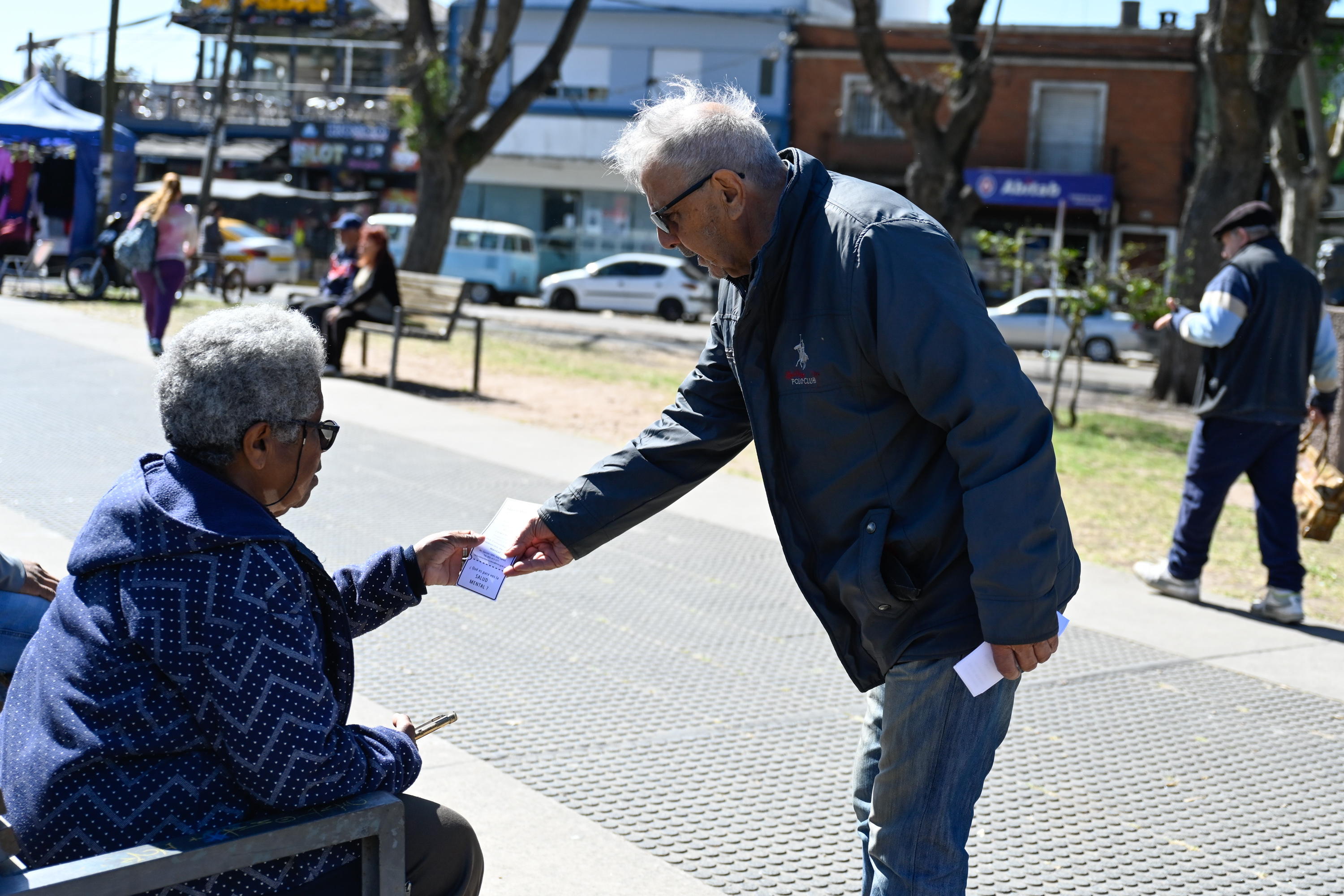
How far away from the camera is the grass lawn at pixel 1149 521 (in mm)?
7480

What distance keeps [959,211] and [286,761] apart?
56.9 feet

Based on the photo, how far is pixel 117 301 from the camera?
18578 millimetres

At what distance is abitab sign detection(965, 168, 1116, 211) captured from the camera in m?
36.5

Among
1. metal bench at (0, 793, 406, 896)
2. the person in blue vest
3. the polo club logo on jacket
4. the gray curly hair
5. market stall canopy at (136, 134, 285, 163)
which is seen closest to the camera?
metal bench at (0, 793, 406, 896)

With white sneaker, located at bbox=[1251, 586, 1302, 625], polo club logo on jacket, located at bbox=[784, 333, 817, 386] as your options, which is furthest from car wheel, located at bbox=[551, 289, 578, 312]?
polo club logo on jacket, located at bbox=[784, 333, 817, 386]

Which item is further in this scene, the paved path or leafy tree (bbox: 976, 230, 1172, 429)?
leafy tree (bbox: 976, 230, 1172, 429)

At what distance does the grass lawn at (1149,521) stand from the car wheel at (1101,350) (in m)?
15.1

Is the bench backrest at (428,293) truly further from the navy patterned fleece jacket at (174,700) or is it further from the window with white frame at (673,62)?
the window with white frame at (673,62)

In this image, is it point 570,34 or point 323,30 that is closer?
point 570,34

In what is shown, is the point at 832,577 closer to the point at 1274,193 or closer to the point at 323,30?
the point at 1274,193

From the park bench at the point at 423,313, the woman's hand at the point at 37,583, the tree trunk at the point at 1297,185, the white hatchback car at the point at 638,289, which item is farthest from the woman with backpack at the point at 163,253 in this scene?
the white hatchback car at the point at 638,289

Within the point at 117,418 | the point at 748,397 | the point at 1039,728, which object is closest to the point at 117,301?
the point at 117,418

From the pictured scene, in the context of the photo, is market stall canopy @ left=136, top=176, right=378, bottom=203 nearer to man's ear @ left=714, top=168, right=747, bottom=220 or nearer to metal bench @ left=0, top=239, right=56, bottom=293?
metal bench @ left=0, top=239, right=56, bottom=293

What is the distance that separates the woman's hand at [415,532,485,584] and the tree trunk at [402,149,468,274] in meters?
18.6
